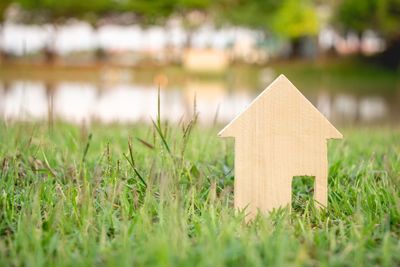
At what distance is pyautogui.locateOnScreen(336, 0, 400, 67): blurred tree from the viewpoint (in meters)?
25.1

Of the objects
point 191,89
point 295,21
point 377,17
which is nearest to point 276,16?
point 295,21

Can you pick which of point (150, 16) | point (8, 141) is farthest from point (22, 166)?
point (150, 16)

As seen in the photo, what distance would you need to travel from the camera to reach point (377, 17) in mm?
25422

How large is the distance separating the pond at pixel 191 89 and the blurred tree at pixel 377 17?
6.12 ft

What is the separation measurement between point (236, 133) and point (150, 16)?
105ft

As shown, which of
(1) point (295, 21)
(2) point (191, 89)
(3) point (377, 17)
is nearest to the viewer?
(2) point (191, 89)

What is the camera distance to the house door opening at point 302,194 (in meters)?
2.56

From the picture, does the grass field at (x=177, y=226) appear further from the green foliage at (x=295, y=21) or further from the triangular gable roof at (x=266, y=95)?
the green foliage at (x=295, y=21)

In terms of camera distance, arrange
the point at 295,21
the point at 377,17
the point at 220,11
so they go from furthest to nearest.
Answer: the point at 220,11, the point at 295,21, the point at 377,17

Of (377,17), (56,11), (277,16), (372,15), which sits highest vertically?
(56,11)

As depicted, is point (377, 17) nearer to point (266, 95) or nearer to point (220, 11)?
point (220, 11)

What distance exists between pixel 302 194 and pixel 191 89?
16937 mm

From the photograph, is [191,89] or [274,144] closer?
[274,144]

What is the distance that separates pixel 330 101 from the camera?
1603cm
